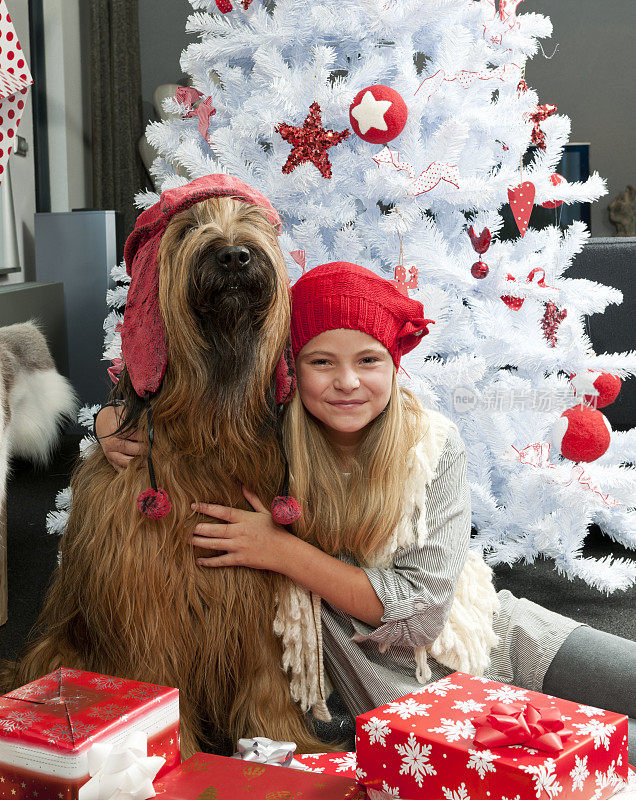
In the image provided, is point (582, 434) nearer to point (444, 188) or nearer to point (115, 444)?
point (444, 188)

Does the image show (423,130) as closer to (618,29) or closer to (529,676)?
(529,676)

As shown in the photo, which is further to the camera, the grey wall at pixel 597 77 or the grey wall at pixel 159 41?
the grey wall at pixel 597 77

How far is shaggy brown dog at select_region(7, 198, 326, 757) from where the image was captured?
116 cm

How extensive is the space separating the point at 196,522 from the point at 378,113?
1117 millimetres

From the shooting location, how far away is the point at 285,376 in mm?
1248

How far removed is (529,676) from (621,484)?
3.44ft

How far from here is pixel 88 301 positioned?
3.83 m

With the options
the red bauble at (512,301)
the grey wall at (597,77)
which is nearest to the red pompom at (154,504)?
the red bauble at (512,301)

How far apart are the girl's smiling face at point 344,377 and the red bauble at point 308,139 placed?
0.90 meters

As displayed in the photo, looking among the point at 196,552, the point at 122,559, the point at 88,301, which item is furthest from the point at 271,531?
the point at 88,301

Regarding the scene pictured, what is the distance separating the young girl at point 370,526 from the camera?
1309 millimetres

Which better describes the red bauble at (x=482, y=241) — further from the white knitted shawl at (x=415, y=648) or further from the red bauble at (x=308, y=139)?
the white knitted shawl at (x=415, y=648)

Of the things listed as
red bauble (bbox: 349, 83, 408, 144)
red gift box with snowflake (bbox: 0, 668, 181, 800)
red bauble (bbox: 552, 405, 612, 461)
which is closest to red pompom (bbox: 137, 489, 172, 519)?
red gift box with snowflake (bbox: 0, 668, 181, 800)

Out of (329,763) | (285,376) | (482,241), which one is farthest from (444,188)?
(329,763)
